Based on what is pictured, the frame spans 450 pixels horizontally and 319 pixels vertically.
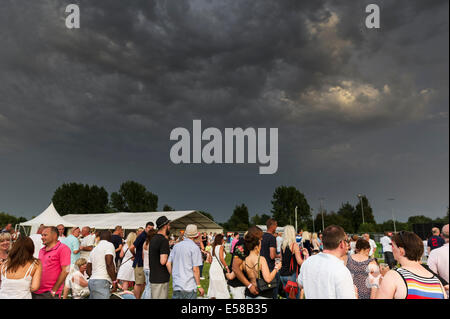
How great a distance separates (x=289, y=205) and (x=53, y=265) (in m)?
95.7

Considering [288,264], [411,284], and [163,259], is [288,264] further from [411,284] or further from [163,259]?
[411,284]

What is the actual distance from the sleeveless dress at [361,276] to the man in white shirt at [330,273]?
252 centimetres

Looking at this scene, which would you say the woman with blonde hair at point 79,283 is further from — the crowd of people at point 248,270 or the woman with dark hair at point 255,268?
the woman with dark hair at point 255,268

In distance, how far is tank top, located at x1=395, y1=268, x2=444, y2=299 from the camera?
2.96 m

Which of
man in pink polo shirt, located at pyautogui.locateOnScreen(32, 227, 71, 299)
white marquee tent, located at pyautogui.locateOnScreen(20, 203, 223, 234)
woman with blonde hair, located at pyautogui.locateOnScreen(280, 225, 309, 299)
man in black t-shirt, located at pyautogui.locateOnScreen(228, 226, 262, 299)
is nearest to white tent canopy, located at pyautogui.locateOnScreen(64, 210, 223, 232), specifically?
white marquee tent, located at pyautogui.locateOnScreen(20, 203, 223, 234)

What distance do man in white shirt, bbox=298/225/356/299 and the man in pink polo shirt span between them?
13.2 ft

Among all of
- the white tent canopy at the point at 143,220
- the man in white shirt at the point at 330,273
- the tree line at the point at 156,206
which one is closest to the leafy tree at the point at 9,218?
the tree line at the point at 156,206

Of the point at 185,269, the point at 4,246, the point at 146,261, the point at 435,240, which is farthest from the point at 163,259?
the point at 435,240

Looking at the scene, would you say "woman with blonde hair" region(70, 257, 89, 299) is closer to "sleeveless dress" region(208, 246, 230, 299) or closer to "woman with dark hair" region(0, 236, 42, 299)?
"sleeveless dress" region(208, 246, 230, 299)

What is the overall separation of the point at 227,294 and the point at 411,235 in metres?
4.93

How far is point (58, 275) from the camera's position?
515 centimetres
